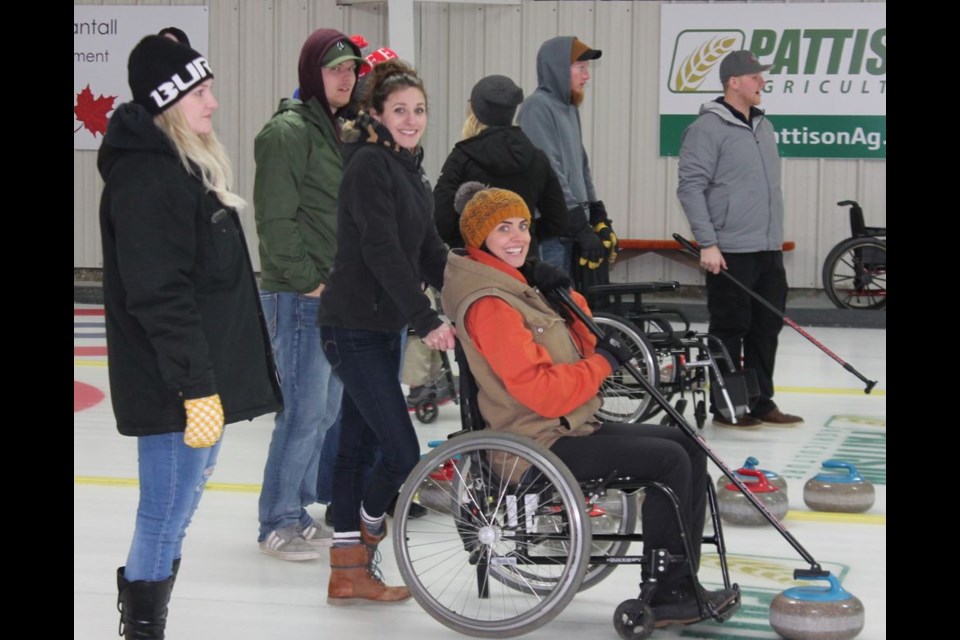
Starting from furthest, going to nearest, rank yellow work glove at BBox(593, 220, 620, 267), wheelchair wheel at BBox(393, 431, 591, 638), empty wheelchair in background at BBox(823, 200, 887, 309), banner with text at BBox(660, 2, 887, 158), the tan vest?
1. banner with text at BBox(660, 2, 887, 158)
2. empty wheelchair in background at BBox(823, 200, 887, 309)
3. yellow work glove at BBox(593, 220, 620, 267)
4. the tan vest
5. wheelchair wheel at BBox(393, 431, 591, 638)

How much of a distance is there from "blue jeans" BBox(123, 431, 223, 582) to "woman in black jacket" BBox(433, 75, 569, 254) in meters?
2.37

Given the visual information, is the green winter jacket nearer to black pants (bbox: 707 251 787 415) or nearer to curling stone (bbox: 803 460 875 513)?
curling stone (bbox: 803 460 875 513)

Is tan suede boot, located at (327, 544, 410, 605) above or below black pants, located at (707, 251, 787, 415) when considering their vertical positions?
below

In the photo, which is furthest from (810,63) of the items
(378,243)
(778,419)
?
(378,243)

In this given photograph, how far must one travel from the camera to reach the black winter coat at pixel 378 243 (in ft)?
11.3

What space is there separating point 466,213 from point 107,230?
1023mm

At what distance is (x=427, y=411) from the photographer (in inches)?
248

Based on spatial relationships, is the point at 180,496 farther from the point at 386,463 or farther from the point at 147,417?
the point at 386,463

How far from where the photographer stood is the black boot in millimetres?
2885

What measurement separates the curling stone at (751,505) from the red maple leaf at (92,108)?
891 cm

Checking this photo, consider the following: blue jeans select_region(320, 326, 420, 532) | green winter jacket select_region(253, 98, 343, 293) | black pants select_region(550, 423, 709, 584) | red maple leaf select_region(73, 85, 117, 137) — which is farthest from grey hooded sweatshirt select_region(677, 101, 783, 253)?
red maple leaf select_region(73, 85, 117, 137)

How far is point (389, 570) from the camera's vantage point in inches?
158
